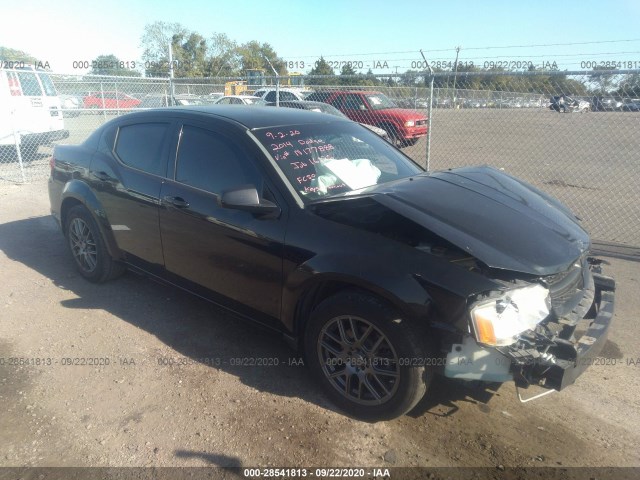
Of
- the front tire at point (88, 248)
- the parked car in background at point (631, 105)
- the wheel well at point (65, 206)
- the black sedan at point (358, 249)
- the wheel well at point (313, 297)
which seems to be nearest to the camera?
the black sedan at point (358, 249)

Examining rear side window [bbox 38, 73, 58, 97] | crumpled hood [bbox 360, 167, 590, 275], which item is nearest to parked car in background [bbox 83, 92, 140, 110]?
rear side window [bbox 38, 73, 58, 97]

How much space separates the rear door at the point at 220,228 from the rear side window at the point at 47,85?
1107 centimetres

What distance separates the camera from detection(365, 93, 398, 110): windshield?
38.6ft

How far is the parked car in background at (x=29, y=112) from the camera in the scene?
37.8 ft

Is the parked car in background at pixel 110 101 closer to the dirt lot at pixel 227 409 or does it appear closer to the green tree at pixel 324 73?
the green tree at pixel 324 73

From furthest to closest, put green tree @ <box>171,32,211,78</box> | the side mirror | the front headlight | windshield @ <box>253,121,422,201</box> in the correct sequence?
1. green tree @ <box>171,32,211,78</box>
2. windshield @ <box>253,121,422,201</box>
3. the side mirror
4. the front headlight

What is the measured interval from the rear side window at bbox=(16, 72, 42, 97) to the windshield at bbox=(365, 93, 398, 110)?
8210 millimetres

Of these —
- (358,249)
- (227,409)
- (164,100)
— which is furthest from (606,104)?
(164,100)

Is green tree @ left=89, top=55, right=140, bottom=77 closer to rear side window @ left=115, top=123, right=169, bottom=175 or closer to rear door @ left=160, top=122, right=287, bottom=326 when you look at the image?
rear side window @ left=115, top=123, right=169, bottom=175

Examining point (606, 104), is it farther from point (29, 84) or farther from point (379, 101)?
point (29, 84)

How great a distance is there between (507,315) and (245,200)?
165cm

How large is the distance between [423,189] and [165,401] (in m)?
2.20

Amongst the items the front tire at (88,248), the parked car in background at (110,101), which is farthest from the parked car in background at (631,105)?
the parked car in background at (110,101)

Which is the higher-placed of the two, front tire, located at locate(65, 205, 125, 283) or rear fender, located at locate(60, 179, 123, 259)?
rear fender, located at locate(60, 179, 123, 259)
